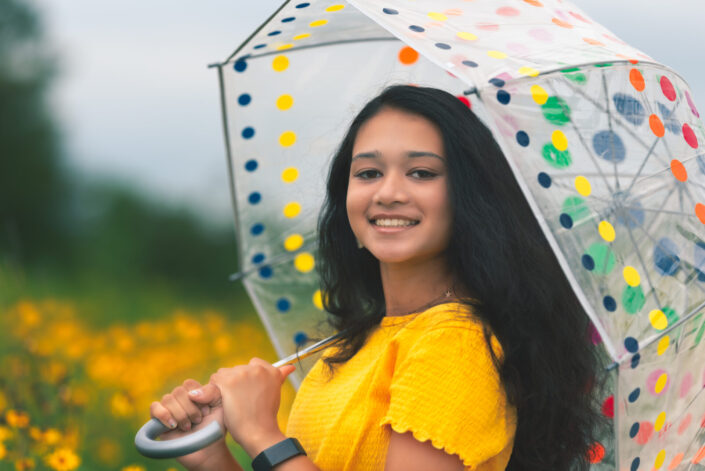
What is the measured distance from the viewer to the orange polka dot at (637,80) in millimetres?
1708

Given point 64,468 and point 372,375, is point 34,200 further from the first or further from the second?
point 372,375

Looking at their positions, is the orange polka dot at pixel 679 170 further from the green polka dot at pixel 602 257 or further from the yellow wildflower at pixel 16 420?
the yellow wildflower at pixel 16 420

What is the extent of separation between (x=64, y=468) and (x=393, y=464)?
1.40 meters

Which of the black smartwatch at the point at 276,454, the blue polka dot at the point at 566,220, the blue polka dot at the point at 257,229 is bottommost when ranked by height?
the black smartwatch at the point at 276,454

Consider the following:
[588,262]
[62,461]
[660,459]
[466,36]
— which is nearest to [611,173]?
[588,262]

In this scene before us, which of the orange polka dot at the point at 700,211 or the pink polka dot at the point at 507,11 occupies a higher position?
the pink polka dot at the point at 507,11

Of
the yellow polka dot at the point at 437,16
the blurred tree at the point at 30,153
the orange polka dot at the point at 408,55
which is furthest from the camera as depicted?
the blurred tree at the point at 30,153

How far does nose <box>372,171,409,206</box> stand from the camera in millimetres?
1699

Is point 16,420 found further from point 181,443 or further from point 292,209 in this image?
point 181,443

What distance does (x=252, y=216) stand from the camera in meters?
2.55

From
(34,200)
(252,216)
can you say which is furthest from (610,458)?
(34,200)

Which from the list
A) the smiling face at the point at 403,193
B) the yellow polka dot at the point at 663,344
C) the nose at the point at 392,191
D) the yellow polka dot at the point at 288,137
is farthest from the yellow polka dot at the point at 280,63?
the yellow polka dot at the point at 663,344

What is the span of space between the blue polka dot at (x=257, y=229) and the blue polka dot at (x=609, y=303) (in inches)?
48.5

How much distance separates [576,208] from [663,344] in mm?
322
